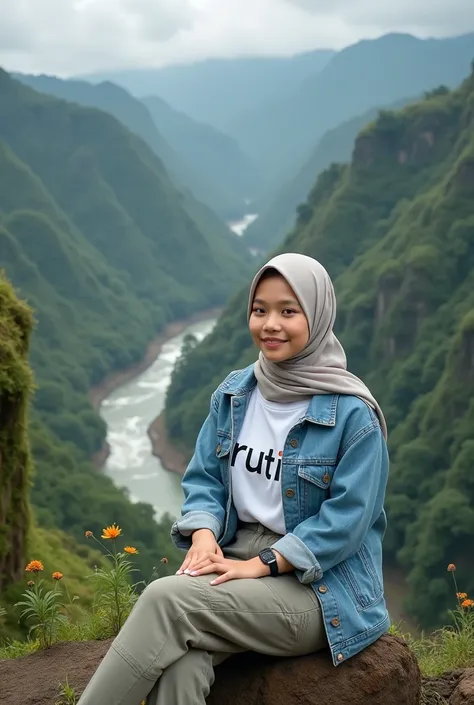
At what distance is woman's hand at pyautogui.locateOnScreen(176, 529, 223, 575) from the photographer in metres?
4.15

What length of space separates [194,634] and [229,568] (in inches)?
14.0

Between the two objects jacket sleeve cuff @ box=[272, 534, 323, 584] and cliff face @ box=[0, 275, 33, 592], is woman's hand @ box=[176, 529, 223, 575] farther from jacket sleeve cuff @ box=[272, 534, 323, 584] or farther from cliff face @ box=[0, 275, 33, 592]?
cliff face @ box=[0, 275, 33, 592]

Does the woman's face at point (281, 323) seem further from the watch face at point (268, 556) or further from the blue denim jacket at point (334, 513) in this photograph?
→ the watch face at point (268, 556)

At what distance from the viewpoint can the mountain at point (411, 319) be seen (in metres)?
45.6

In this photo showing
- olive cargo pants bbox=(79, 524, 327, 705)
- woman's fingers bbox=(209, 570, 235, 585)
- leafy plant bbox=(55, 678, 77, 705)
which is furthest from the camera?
leafy plant bbox=(55, 678, 77, 705)

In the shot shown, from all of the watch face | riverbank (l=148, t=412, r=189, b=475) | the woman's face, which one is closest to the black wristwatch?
the watch face

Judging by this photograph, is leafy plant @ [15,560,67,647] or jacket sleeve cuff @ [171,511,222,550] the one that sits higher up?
jacket sleeve cuff @ [171,511,222,550]

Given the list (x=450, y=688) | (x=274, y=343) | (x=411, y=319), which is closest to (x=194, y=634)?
(x=274, y=343)

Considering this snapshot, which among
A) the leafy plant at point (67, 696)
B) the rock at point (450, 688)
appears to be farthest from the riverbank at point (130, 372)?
the rock at point (450, 688)

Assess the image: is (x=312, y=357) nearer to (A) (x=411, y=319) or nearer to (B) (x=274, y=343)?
(B) (x=274, y=343)

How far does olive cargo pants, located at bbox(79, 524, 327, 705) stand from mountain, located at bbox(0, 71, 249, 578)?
3951 centimetres

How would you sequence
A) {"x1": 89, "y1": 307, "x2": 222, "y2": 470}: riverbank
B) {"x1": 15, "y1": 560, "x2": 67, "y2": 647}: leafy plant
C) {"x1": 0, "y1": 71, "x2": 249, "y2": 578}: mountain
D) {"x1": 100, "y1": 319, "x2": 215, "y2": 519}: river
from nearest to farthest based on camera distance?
{"x1": 15, "y1": 560, "x2": 67, "y2": 647}: leafy plant → {"x1": 0, "y1": 71, "x2": 249, "y2": 578}: mountain → {"x1": 100, "y1": 319, "x2": 215, "y2": 519}: river → {"x1": 89, "y1": 307, "x2": 222, "y2": 470}: riverbank

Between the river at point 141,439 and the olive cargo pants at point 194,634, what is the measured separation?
54547 millimetres

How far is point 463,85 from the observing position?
80.4 m
